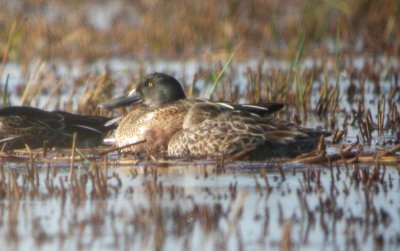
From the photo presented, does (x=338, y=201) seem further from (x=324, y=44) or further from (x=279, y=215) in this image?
(x=324, y=44)

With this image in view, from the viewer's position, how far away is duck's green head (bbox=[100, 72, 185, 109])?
9258 mm

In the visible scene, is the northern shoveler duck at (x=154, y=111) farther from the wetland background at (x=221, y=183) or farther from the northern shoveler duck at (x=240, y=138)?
the wetland background at (x=221, y=183)

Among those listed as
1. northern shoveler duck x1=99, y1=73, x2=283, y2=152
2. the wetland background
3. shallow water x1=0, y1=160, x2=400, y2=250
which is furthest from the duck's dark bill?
shallow water x1=0, y1=160, x2=400, y2=250

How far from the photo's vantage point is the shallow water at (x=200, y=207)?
539cm

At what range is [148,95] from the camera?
9367mm

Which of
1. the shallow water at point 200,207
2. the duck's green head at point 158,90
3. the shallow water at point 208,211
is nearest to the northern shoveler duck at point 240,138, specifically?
the shallow water at point 200,207

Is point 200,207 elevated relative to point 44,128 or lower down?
lower down

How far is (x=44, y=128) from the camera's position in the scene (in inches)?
364

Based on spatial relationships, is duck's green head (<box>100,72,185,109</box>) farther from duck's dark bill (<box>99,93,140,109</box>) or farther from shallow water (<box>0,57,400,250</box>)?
shallow water (<box>0,57,400,250</box>)

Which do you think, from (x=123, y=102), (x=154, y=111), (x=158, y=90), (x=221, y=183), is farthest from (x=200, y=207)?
(x=123, y=102)

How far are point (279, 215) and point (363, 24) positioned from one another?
1143 cm

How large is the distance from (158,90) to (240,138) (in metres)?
1.54

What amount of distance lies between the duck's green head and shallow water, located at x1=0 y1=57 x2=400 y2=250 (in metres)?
1.29

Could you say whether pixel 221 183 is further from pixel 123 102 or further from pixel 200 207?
pixel 123 102
